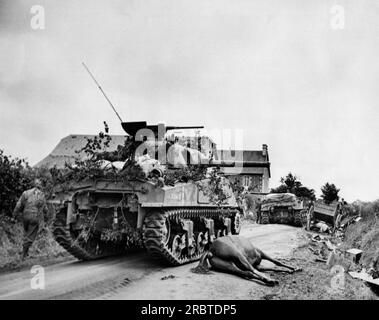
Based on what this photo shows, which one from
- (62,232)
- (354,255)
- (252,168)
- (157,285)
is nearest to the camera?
(157,285)

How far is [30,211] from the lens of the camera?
8.22 m

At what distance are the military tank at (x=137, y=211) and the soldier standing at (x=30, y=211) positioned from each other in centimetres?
55

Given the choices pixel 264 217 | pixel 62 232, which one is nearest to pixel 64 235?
pixel 62 232

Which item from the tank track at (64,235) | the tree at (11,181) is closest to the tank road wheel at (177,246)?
the tank track at (64,235)

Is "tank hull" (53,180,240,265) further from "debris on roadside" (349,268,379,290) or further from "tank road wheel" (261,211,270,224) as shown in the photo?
"tank road wheel" (261,211,270,224)

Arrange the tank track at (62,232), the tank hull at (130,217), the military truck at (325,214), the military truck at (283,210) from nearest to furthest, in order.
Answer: the tank hull at (130,217) → the tank track at (62,232) → the military truck at (325,214) → the military truck at (283,210)

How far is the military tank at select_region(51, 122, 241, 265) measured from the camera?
24.1 feet

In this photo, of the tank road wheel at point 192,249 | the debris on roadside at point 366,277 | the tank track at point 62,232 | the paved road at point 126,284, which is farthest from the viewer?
the tank road wheel at point 192,249

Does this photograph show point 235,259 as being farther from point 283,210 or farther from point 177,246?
point 283,210

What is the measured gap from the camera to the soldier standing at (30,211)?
8227mm

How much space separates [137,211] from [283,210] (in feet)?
58.2

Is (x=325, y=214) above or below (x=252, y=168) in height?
below

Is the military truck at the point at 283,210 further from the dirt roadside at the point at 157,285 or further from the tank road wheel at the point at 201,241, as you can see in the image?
the dirt roadside at the point at 157,285
